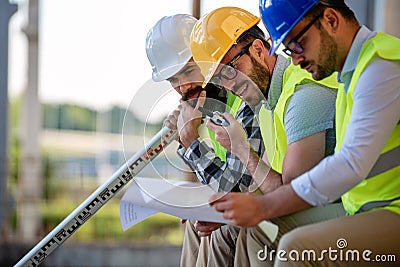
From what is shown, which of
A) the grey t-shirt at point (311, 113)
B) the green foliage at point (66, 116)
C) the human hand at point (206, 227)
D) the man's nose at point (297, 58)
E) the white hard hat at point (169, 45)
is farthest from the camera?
the green foliage at point (66, 116)

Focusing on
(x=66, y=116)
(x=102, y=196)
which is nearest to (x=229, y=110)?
(x=102, y=196)

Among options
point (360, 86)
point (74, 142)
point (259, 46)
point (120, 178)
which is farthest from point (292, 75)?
point (74, 142)

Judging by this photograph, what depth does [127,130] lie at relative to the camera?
165cm

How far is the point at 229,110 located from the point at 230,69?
13 centimetres

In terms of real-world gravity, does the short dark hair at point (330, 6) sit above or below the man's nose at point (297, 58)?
above

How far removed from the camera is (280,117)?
145 centimetres

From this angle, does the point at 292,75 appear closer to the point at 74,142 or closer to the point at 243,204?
the point at 243,204

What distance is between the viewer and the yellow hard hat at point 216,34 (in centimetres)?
157

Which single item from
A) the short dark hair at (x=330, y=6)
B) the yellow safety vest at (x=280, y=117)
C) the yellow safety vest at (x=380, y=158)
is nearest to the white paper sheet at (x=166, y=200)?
the yellow safety vest at (x=280, y=117)

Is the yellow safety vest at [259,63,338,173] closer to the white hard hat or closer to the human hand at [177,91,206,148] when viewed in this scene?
the human hand at [177,91,206,148]

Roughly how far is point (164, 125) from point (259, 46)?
11.7 inches

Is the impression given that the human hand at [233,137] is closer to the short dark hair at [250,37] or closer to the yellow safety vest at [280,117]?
the yellow safety vest at [280,117]

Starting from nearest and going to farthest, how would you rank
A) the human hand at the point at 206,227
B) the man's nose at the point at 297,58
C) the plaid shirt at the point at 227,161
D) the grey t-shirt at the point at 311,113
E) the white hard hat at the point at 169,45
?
the man's nose at the point at 297,58, the grey t-shirt at the point at 311,113, the plaid shirt at the point at 227,161, the human hand at the point at 206,227, the white hard hat at the point at 169,45

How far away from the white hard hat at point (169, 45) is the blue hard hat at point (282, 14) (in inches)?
17.4
